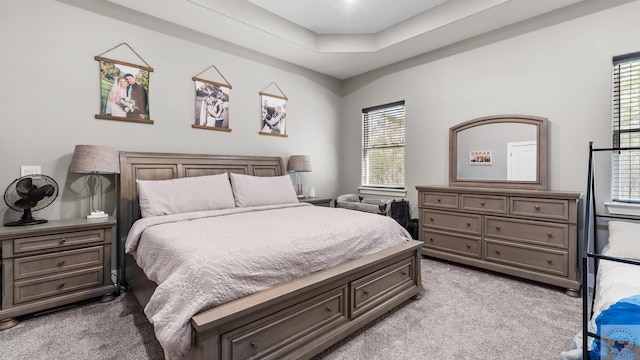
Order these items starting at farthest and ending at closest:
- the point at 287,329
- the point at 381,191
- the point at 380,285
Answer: the point at 381,191 < the point at 380,285 < the point at 287,329

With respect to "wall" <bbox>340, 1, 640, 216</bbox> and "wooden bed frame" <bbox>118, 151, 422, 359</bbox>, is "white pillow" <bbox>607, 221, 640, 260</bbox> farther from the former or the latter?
"wooden bed frame" <bbox>118, 151, 422, 359</bbox>

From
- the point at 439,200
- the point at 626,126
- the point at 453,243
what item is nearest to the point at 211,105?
the point at 439,200

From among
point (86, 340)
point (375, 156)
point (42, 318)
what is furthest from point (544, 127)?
point (42, 318)

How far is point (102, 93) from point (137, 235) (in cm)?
161

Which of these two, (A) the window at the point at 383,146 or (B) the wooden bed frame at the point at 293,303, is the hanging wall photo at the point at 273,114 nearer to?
(A) the window at the point at 383,146

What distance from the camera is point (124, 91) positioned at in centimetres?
296

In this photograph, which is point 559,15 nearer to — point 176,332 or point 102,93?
point 176,332

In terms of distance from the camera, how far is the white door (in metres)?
3.12

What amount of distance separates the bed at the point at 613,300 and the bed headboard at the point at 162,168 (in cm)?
329

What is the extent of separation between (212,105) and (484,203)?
3.38m

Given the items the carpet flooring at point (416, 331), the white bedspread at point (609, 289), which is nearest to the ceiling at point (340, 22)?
the white bedspread at point (609, 289)

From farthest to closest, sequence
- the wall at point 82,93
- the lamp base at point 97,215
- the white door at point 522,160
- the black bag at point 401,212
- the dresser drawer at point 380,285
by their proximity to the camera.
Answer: the black bag at point 401,212, the white door at point 522,160, the lamp base at point 97,215, the wall at point 82,93, the dresser drawer at point 380,285

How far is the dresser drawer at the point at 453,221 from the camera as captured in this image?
3192 mm

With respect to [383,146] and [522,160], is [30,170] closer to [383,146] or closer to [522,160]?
[383,146]
